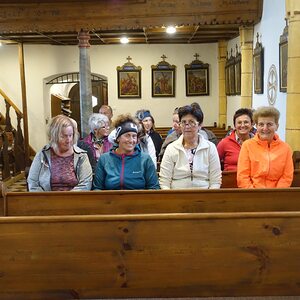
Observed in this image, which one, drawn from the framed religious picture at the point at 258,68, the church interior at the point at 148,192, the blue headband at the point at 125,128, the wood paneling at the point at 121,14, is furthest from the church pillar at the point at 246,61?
the blue headband at the point at 125,128

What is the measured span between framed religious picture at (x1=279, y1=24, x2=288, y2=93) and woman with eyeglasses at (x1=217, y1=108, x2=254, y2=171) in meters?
2.11

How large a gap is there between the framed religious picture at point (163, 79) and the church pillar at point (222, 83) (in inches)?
55.9

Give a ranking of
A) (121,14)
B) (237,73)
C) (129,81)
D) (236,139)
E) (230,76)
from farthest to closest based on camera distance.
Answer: (129,81), (230,76), (237,73), (121,14), (236,139)

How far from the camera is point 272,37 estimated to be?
714 cm

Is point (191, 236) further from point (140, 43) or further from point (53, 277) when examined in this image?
point (140, 43)

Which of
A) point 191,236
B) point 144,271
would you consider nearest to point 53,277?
point 144,271

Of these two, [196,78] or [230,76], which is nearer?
[230,76]

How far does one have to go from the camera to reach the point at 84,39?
834 cm

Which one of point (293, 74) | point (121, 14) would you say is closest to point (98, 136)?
point (293, 74)

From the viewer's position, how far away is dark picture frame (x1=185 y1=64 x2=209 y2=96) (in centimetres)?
1303

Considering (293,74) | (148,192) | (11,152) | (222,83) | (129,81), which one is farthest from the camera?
(129,81)

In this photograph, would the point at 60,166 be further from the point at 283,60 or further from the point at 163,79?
the point at 163,79

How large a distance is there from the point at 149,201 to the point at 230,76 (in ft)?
28.7

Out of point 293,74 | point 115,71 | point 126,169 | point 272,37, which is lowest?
point 126,169
